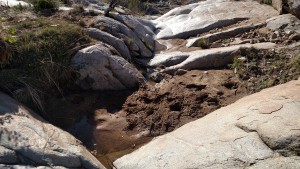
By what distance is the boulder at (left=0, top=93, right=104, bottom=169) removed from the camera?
625 cm

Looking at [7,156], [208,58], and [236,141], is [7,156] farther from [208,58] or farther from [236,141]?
[208,58]

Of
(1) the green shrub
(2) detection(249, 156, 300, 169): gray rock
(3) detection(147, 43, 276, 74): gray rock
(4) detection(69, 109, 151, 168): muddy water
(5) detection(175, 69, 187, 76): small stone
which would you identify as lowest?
(4) detection(69, 109, 151, 168): muddy water

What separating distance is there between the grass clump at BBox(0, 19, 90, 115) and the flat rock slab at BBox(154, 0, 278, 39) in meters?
4.60

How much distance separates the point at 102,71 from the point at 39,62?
149 cm

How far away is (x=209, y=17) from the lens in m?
14.7

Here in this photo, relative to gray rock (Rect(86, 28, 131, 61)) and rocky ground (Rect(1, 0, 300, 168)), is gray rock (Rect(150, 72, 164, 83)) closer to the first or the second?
rocky ground (Rect(1, 0, 300, 168))

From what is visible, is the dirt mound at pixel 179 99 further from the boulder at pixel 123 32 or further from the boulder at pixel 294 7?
the boulder at pixel 294 7

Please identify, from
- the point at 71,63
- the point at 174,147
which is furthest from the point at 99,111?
the point at 174,147

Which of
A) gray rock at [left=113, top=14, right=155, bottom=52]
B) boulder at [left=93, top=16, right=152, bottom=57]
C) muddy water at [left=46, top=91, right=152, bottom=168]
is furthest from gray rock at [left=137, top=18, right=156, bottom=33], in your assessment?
muddy water at [left=46, top=91, right=152, bottom=168]

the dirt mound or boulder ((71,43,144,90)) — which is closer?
the dirt mound

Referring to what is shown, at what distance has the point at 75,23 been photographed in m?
11.8

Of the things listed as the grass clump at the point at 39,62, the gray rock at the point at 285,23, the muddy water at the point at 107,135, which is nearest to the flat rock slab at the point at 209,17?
the gray rock at the point at 285,23

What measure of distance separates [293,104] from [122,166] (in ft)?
10.4

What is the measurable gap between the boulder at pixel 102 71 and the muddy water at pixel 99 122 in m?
0.23
